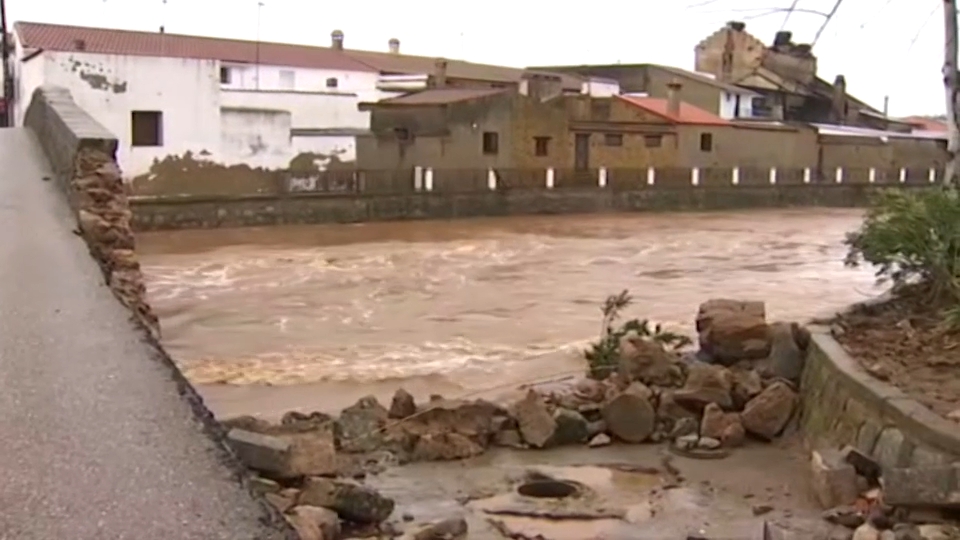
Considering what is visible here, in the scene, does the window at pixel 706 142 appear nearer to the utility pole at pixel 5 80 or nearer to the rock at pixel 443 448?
the utility pole at pixel 5 80

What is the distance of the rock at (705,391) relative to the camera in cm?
928

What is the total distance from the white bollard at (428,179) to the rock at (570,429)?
30066mm

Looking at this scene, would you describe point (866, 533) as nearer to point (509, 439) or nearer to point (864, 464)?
point (864, 464)

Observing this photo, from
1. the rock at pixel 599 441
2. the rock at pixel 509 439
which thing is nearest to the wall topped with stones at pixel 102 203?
the rock at pixel 509 439

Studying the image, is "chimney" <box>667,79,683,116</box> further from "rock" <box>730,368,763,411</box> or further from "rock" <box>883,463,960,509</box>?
"rock" <box>883,463,960,509</box>

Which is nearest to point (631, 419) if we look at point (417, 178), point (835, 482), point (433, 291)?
point (835, 482)

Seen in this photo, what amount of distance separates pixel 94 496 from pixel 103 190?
5.59 m

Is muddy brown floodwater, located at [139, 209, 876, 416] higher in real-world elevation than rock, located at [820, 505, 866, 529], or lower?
lower

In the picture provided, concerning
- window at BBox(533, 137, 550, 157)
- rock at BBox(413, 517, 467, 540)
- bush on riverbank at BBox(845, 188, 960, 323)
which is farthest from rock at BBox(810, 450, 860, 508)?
window at BBox(533, 137, 550, 157)

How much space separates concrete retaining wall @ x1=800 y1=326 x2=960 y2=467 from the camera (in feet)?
20.7

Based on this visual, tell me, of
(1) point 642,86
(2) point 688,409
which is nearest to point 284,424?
(2) point 688,409

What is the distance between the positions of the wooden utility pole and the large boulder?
192 centimetres

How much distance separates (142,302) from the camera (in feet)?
23.5

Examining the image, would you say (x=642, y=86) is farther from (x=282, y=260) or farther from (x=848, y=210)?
(x=282, y=260)
